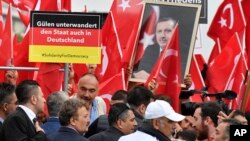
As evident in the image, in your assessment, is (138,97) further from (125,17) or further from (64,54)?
(125,17)

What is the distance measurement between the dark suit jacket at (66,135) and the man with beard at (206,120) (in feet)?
6.48

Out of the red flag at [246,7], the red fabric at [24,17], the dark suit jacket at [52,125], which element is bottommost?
the dark suit jacket at [52,125]

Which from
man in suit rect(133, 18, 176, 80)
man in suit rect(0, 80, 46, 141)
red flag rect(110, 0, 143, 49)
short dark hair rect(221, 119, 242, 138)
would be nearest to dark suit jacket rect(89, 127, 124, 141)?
man in suit rect(0, 80, 46, 141)

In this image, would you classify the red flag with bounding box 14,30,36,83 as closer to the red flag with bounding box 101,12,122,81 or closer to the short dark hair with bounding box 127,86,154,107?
the red flag with bounding box 101,12,122,81

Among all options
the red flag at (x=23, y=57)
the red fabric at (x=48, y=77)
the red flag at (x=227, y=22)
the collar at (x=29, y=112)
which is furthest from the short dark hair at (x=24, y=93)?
the red flag at (x=227, y=22)

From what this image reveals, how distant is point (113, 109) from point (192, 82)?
5615 millimetres

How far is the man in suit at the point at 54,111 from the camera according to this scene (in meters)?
12.4

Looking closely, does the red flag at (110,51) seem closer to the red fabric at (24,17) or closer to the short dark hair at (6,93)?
the red fabric at (24,17)

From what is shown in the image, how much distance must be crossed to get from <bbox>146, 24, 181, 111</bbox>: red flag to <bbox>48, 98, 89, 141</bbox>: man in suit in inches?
157

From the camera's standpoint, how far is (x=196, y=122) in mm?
12938

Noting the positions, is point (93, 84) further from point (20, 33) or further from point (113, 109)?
point (20, 33)

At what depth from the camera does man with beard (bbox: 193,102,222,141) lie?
1282cm

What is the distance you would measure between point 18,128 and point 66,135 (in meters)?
0.54

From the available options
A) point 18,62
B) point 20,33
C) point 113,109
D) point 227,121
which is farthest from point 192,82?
point 20,33
